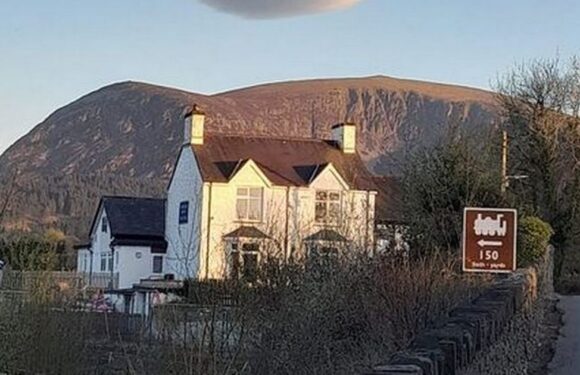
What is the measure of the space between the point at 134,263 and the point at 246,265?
141 feet

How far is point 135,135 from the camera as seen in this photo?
590ft

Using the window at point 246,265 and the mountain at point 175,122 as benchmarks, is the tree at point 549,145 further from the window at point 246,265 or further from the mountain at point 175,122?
the mountain at point 175,122

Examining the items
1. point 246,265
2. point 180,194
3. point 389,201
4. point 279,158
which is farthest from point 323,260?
point 180,194

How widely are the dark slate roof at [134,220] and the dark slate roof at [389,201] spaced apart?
12442mm

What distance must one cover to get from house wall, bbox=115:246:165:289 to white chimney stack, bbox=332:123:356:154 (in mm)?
11517

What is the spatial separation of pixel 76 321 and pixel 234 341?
478 cm

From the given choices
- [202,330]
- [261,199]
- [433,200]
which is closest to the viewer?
[202,330]

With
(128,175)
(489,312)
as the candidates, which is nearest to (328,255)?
(489,312)

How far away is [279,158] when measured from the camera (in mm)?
59156

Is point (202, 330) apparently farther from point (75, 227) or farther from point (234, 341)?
point (75, 227)

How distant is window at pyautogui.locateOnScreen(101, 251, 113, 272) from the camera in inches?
2464

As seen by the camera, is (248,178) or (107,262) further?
(107,262)

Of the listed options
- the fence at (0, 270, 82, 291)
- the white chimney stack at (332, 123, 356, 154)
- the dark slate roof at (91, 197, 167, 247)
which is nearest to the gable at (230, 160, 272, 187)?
the white chimney stack at (332, 123, 356, 154)

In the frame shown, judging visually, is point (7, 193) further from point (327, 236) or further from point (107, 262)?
point (107, 262)
